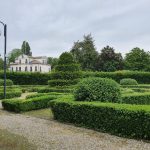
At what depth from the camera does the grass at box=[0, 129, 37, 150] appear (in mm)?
10006

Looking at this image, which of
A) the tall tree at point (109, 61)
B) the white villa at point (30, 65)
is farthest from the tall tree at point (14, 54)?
the tall tree at point (109, 61)

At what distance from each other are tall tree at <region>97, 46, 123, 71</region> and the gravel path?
54.4m

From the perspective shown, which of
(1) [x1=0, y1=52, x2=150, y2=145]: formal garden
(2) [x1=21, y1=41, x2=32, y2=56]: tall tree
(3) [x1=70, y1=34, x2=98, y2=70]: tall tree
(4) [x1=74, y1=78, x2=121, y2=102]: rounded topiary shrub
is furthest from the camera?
(2) [x1=21, y1=41, x2=32, y2=56]: tall tree

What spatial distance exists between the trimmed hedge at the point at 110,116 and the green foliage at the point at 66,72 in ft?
44.9

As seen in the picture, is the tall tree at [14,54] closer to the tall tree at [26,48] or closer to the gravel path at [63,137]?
the tall tree at [26,48]

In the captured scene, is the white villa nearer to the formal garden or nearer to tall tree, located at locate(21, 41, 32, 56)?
tall tree, located at locate(21, 41, 32, 56)

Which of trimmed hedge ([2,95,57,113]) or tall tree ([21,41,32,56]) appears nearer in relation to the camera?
trimmed hedge ([2,95,57,113])

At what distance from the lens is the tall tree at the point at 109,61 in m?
69.9

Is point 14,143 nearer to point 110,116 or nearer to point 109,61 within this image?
point 110,116

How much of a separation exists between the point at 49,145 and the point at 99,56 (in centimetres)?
6160

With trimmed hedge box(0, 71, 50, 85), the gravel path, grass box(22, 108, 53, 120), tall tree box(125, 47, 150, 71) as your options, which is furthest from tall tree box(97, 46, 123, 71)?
the gravel path

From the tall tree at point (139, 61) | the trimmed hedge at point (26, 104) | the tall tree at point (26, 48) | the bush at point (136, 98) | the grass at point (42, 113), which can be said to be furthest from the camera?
the tall tree at point (26, 48)

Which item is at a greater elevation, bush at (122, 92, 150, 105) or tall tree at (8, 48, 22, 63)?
tall tree at (8, 48, 22, 63)

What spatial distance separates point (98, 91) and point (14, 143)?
6325 mm
